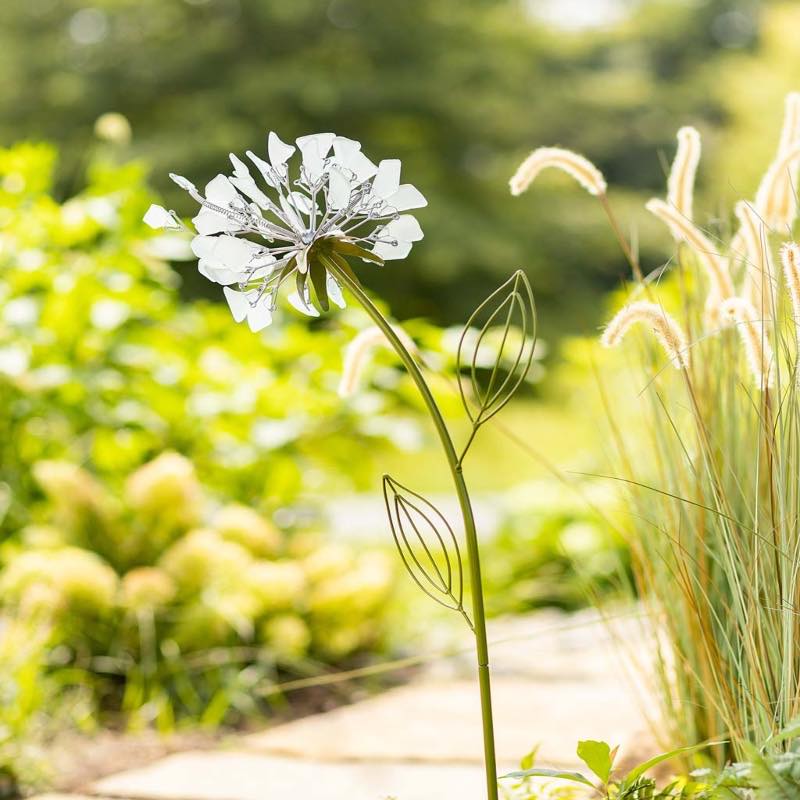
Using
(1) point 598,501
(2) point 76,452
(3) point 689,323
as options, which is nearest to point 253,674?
(2) point 76,452

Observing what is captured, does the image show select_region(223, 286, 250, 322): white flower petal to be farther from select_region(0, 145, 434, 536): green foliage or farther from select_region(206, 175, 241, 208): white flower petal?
select_region(0, 145, 434, 536): green foliage

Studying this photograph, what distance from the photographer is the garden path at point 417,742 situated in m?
1.51

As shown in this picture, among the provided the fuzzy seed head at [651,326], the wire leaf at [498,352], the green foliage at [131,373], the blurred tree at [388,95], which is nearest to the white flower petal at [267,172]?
the wire leaf at [498,352]

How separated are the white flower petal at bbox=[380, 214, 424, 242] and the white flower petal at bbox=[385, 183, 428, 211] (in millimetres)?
22

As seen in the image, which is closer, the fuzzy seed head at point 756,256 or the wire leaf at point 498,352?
the wire leaf at point 498,352

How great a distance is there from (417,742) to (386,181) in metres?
1.20

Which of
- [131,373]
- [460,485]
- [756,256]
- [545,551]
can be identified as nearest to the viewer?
[460,485]

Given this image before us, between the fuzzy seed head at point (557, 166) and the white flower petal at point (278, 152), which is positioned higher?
the fuzzy seed head at point (557, 166)

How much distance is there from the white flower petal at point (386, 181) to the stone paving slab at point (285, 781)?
94cm

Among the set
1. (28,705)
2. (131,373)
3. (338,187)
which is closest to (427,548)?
(338,187)

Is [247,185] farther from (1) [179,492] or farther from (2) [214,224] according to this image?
(1) [179,492]

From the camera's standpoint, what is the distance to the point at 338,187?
831 mm

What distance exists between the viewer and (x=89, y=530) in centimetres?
222

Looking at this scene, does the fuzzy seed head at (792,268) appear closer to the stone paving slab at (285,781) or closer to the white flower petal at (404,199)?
the white flower petal at (404,199)
